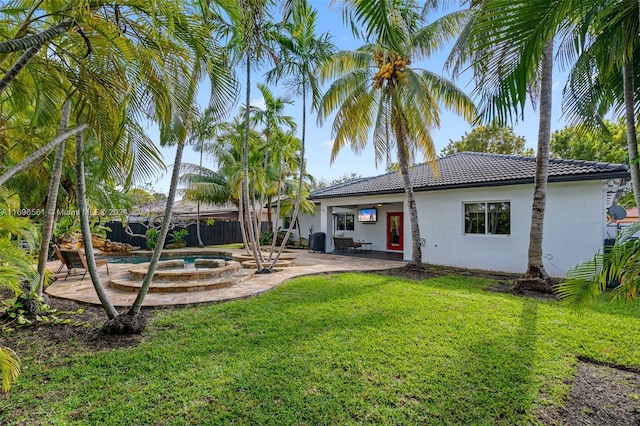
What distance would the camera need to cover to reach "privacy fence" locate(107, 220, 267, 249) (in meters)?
21.0

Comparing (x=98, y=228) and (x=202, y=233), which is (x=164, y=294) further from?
(x=202, y=233)

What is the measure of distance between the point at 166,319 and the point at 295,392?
12.0ft

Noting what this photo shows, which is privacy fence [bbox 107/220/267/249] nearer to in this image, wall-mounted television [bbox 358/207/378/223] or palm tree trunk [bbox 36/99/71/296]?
wall-mounted television [bbox 358/207/378/223]

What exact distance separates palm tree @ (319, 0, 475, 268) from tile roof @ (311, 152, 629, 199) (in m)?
2.13

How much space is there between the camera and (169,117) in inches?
170

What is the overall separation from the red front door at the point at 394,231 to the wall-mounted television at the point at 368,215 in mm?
865

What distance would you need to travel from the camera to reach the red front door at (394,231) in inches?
748

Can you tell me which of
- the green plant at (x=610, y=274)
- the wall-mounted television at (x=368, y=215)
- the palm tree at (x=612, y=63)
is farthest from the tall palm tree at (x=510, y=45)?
the wall-mounted television at (x=368, y=215)

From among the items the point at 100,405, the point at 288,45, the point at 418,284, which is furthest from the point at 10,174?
the point at 418,284

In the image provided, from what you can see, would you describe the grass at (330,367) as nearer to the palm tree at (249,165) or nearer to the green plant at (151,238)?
the palm tree at (249,165)

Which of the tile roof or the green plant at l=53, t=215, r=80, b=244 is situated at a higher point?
the tile roof

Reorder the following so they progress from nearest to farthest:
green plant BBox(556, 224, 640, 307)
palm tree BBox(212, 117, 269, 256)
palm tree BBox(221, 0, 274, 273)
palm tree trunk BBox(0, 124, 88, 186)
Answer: green plant BBox(556, 224, 640, 307) → palm tree trunk BBox(0, 124, 88, 186) → palm tree BBox(221, 0, 274, 273) → palm tree BBox(212, 117, 269, 256)

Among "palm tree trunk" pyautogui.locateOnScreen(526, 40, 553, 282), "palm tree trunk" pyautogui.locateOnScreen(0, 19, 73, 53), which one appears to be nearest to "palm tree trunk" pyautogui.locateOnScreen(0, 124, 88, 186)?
"palm tree trunk" pyautogui.locateOnScreen(0, 19, 73, 53)

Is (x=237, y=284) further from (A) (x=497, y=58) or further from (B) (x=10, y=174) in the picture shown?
(A) (x=497, y=58)
